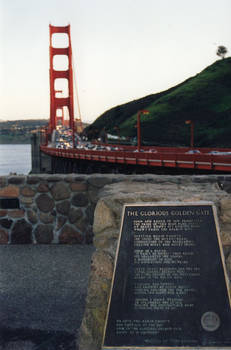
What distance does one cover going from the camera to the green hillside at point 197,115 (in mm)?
94731

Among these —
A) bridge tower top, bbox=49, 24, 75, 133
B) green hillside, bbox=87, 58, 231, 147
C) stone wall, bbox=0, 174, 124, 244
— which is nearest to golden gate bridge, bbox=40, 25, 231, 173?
stone wall, bbox=0, 174, 124, 244

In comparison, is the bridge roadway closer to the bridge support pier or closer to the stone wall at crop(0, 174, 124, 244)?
the stone wall at crop(0, 174, 124, 244)

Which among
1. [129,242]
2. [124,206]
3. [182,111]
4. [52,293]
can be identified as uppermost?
[182,111]

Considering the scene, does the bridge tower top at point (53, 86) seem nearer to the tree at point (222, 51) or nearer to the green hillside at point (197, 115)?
the green hillside at point (197, 115)

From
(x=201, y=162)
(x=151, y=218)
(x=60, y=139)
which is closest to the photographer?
(x=151, y=218)

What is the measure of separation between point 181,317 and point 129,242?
0.72m

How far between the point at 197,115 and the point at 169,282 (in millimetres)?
110620

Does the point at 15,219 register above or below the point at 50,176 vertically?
below

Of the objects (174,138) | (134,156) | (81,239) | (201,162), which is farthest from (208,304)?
(174,138)

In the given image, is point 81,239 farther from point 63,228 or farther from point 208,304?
point 208,304

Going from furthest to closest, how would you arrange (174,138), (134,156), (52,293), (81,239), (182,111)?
(182,111), (174,138), (134,156), (81,239), (52,293)

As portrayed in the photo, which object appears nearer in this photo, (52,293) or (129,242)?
(129,242)

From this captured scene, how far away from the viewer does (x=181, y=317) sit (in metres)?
3.37

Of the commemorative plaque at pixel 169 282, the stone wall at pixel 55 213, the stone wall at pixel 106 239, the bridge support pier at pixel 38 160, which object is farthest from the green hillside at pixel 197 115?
the commemorative plaque at pixel 169 282
